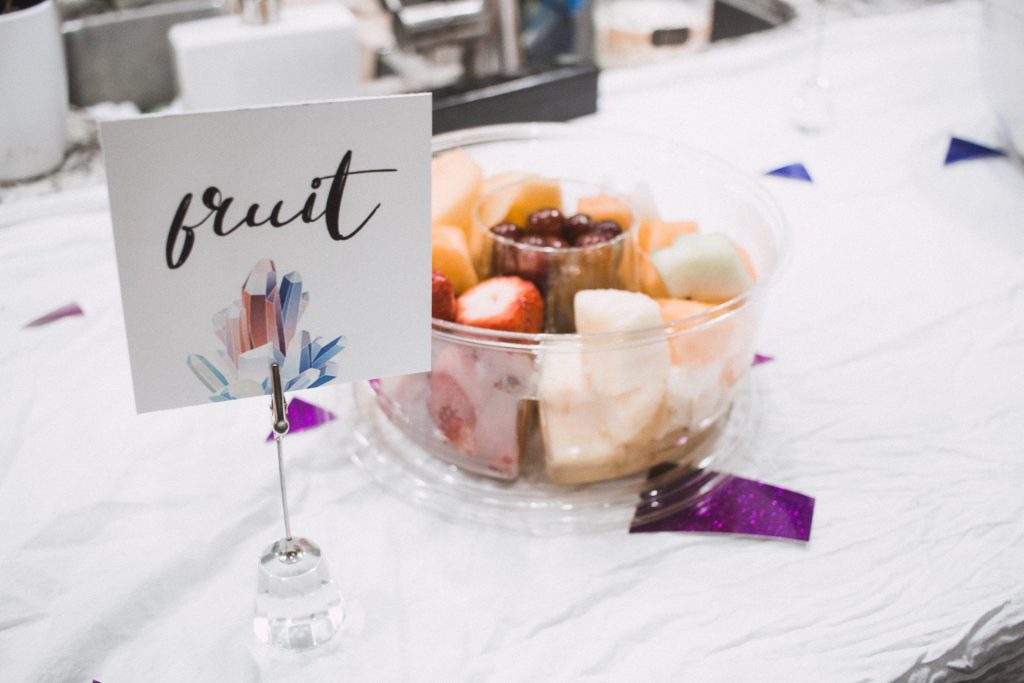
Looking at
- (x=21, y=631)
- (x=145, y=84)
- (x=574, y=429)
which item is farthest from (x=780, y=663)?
(x=145, y=84)

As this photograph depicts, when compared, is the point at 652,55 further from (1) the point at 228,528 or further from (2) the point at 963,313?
(1) the point at 228,528

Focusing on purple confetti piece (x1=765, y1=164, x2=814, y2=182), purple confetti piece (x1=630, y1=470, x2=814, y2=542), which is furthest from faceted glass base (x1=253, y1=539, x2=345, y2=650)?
purple confetti piece (x1=765, y1=164, x2=814, y2=182)

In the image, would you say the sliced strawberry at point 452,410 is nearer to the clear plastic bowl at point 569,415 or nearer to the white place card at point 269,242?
the clear plastic bowl at point 569,415

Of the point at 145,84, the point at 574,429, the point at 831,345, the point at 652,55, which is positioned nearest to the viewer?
the point at 574,429

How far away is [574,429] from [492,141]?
0.36 metres

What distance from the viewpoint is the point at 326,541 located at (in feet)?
1.95

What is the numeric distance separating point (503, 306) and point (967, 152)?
2.39 ft

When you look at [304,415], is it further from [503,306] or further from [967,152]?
[967,152]

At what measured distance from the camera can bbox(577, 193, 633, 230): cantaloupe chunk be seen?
2.41 feet

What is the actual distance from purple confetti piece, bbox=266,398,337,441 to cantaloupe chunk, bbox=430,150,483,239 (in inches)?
6.7

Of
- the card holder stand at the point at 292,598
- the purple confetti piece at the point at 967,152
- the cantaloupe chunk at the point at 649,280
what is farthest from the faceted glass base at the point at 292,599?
the purple confetti piece at the point at 967,152

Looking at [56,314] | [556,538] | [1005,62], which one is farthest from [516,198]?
[1005,62]

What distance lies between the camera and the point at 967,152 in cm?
106

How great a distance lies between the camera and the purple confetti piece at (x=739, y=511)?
608 millimetres
